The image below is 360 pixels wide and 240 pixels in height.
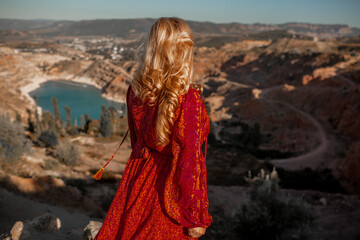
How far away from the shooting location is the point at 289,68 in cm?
4247

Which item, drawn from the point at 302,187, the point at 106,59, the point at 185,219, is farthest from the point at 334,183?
the point at 106,59

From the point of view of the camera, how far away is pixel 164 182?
151cm

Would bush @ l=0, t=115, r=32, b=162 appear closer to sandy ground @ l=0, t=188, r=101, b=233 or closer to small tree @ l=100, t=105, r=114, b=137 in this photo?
sandy ground @ l=0, t=188, r=101, b=233

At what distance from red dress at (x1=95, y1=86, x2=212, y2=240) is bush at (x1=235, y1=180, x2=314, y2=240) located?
5029 mm

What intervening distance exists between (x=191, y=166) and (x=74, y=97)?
240ft

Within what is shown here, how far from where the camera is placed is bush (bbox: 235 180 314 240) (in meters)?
5.92

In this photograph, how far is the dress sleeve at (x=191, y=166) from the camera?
133 centimetres

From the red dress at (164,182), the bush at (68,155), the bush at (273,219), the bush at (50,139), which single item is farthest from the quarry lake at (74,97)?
the red dress at (164,182)

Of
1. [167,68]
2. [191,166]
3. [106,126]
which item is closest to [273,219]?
[191,166]

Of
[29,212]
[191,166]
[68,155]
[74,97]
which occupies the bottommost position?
[74,97]

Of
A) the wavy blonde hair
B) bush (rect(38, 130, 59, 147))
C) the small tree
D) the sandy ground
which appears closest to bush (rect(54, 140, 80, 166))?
bush (rect(38, 130, 59, 147))

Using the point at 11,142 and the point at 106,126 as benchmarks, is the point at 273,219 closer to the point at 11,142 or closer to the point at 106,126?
the point at 11,142

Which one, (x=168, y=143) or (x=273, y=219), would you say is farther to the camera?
(x=273, y=219)

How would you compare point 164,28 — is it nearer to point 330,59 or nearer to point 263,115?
point 263,115
